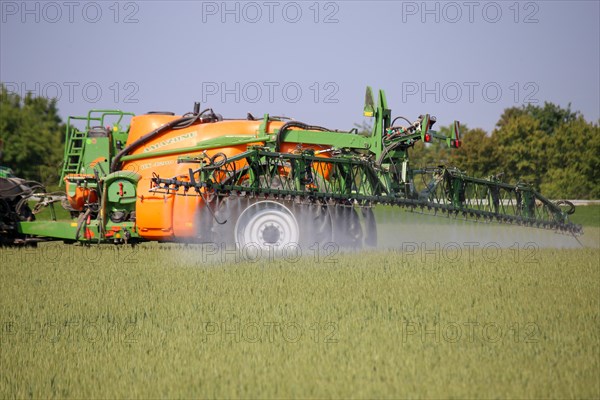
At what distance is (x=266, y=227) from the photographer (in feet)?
41.9

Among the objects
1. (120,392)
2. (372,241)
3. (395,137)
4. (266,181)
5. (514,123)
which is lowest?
(120,392)

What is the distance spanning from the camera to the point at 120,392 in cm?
569

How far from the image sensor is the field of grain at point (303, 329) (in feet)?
19.0

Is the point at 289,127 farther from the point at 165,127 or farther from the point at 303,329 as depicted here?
the point at 303,329

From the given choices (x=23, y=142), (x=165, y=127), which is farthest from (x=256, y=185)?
(x=23, y=142)

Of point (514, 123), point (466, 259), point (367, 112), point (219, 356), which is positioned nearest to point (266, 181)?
point (367, 112)

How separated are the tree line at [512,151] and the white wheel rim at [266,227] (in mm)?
27530

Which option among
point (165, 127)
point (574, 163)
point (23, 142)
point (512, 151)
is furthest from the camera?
point (23, 142)

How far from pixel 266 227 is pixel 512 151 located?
42.8 m

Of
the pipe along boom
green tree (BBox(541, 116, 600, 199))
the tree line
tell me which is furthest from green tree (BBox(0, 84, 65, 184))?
the pipe along boom

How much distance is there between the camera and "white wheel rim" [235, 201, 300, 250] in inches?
499

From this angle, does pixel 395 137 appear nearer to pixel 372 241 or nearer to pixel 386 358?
pixel 372 241

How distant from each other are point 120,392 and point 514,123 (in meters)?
51.8

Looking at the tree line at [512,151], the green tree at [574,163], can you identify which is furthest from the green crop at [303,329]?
the green tree at [574,163]
